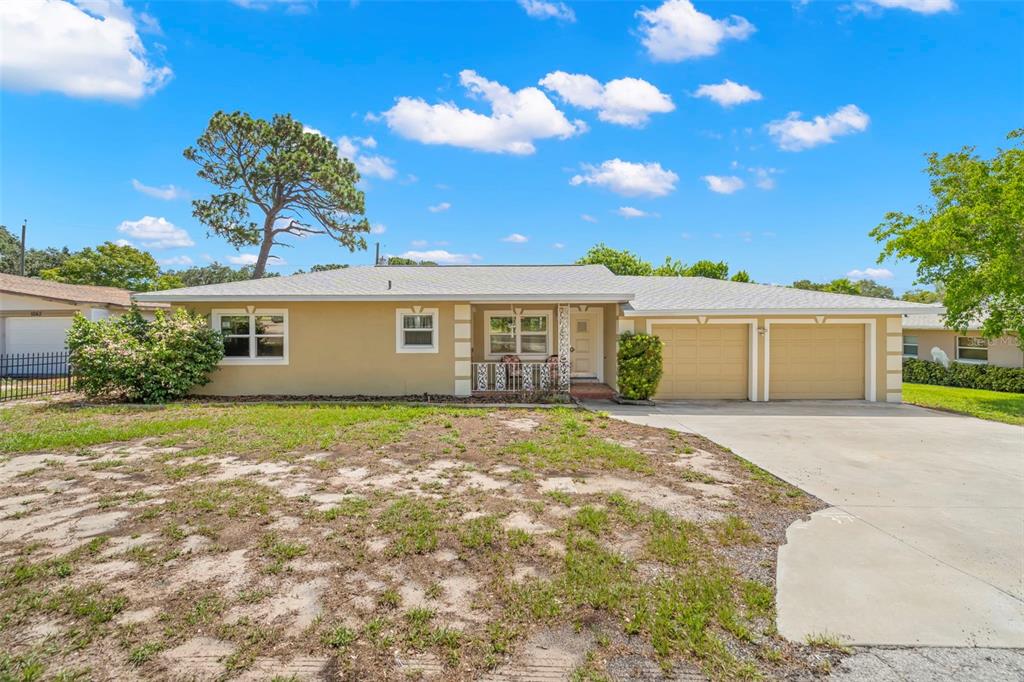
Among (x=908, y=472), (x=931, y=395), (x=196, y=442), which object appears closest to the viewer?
(x=908, y=472)

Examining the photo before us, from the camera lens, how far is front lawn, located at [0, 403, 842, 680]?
8.25 feet

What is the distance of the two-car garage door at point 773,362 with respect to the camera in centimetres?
1182

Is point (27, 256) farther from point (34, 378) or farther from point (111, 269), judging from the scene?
point (34, 378)

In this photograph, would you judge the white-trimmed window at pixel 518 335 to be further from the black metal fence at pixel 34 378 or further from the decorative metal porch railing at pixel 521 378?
the black metal fence at pixel 34 378

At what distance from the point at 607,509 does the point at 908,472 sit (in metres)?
4.42

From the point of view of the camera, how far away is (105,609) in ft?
9.45

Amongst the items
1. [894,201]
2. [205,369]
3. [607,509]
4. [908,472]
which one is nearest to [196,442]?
[205,369]

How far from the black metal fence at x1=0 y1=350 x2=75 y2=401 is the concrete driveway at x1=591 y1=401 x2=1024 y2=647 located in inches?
574

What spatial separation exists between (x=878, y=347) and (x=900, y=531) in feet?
31.7

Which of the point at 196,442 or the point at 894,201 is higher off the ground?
the point at 894,201

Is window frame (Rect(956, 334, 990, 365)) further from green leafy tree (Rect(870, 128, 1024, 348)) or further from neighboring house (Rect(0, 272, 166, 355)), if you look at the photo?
neighboring house (Rect(0, 272, 166, 355))

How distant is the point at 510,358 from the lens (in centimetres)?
1227

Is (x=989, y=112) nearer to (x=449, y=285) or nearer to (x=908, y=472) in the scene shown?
(x=908, y=472)

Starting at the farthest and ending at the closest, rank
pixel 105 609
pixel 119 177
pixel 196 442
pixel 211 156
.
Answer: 1. pixel 211 156
2. pixel 119 177
3. pixel 196 442
4. pixel 105 609
